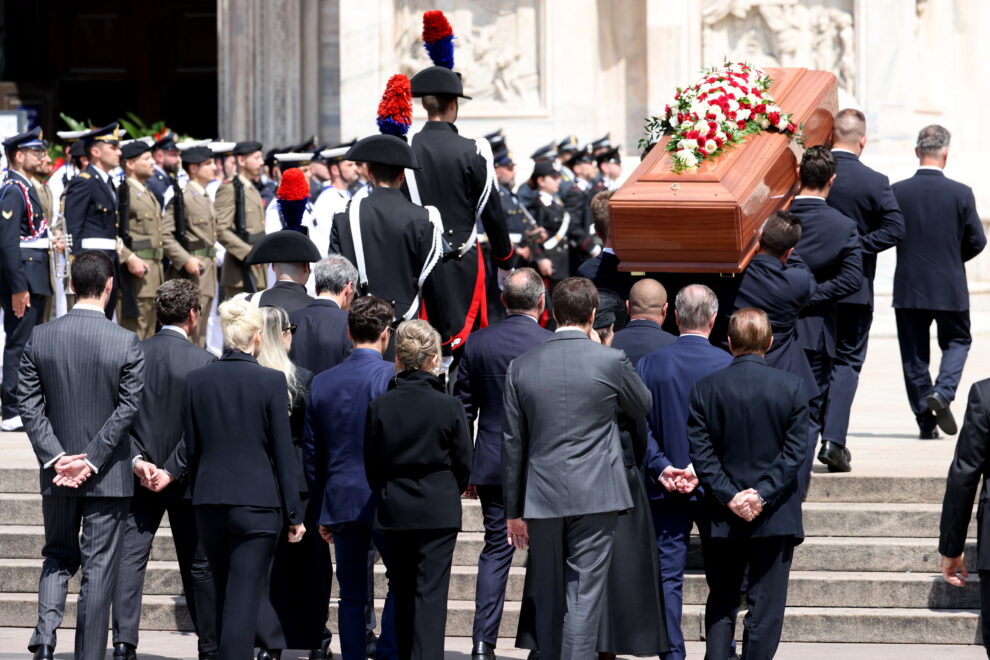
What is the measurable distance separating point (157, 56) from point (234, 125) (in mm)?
5583

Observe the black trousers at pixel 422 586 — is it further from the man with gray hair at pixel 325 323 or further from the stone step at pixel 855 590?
the stone step at pixel 855 590

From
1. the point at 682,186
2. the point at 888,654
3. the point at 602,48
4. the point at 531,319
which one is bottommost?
the point at 888,654

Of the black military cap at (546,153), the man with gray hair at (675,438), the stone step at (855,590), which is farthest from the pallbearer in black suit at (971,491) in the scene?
the black military cap at (546,153)

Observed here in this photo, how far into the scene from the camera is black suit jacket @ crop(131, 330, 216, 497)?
285 inches

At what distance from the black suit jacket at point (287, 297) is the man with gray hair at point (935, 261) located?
3682 mm

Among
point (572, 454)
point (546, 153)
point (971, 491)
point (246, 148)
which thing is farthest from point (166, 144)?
point (971, 491)

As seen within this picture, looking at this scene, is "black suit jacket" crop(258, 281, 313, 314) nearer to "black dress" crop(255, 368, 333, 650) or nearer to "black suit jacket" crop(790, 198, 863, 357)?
"black dress" crop(255, 368, 333, 650)

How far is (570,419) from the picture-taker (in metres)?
6.51

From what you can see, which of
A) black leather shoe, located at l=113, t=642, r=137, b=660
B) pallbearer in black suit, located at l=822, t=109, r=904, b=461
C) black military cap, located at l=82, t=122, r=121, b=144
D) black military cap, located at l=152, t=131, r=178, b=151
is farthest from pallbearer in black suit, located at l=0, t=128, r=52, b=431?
pallbearer in black suit, located at l=822, t=109, r=904, b=461

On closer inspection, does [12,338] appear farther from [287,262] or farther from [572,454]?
[572,454]

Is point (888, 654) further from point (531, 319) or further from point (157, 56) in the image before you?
point (157, 56)

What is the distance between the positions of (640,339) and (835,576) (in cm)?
159

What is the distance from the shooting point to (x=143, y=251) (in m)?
12.6

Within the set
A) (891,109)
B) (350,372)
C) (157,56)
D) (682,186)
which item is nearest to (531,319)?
(350,372)
